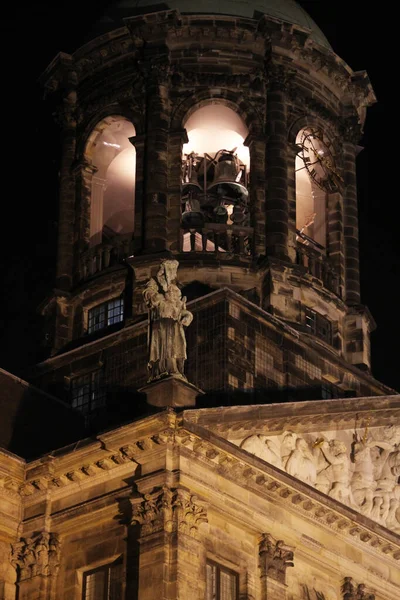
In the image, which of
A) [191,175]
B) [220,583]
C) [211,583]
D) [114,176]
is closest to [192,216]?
[191,175]

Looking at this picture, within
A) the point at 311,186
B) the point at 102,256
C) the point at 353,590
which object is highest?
the point at 311,186

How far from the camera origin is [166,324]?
45.0 m

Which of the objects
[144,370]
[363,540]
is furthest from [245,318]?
[363,540]

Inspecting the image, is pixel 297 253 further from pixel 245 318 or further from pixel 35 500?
pixel 35 500

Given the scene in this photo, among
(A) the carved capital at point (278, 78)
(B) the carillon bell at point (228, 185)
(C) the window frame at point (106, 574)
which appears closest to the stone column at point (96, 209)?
(B) the carillon bell at point (228, 185)

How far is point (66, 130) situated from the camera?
186 feet

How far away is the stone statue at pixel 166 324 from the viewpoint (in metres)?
44.8

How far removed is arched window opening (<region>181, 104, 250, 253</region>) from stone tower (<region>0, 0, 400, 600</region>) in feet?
0.19

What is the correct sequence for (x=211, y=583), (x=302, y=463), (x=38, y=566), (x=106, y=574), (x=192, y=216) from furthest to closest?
(x=192, y=216), (x=302, y=463), (x=38, y=566), (x=106, y=574), (x=211, y=583)

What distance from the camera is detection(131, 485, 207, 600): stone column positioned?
139ft

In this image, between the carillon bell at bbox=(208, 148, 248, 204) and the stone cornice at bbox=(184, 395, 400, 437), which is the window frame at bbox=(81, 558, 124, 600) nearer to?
the stone cornice at bbox=(184, 395, 400, 437)

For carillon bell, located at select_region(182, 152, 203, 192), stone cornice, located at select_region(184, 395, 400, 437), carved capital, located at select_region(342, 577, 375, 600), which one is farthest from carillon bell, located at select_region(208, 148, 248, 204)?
carved capital, located at select_region(342, 577, 375, 600)

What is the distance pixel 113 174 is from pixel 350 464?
13.0 metres

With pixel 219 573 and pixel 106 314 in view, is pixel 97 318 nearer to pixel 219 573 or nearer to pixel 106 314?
pixel 106 314
